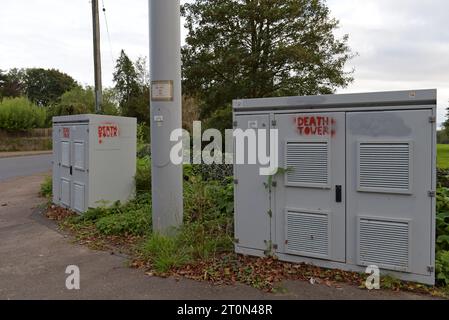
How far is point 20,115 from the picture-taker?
1246 inches

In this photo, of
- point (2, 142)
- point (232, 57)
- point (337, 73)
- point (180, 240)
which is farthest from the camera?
point (2, 142)

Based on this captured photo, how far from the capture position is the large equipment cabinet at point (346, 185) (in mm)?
4238

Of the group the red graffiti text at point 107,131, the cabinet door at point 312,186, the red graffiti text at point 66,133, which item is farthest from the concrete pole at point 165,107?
the red graffiti text at point 66,133

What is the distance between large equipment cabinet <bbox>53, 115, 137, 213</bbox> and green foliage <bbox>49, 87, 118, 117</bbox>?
19.4 metres

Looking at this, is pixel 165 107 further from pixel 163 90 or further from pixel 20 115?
pixel 20 115

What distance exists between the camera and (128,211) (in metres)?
7.28

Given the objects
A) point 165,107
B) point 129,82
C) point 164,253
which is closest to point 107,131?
point 165,107

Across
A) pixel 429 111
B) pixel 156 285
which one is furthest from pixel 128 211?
pixel 429 111

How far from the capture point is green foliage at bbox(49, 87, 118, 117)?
31.6 meters

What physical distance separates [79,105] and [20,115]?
4.30 m

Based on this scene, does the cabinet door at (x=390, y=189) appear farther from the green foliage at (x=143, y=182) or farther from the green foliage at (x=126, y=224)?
the green foliage at (x=143, y=182)
